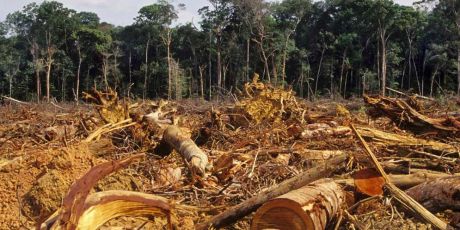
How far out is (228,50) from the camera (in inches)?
1804

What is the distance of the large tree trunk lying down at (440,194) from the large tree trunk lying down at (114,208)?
1.93 metres

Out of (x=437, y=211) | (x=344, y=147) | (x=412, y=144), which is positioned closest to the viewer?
(x=437, y=211)

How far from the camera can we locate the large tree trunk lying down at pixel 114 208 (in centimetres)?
271

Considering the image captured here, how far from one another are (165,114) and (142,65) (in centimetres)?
3929

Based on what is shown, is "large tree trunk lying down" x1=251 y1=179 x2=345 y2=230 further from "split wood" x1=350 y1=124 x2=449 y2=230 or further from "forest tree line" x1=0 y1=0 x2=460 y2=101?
"forest tree line" x1=0 y1=0 x2=460 y2=101

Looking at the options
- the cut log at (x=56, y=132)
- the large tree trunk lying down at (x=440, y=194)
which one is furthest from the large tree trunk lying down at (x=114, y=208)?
the cut log at (x=56, y=132)

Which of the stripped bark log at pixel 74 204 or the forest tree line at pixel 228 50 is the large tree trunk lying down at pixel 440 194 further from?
the forest tree line at pixel 228 50

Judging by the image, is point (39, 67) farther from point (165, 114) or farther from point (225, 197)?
point (225, 197)

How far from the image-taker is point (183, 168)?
572 centimetres

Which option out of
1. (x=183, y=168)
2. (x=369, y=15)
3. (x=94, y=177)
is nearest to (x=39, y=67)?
(x=369, y=15)

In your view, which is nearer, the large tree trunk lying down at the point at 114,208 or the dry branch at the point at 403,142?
the large tree trunk lying down at the point at 114,208

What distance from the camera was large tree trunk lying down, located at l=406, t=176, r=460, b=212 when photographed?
377 centimetres

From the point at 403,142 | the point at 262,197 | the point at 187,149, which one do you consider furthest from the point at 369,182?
the point at 187,149

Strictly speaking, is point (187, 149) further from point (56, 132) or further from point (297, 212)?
point (56, 132)
